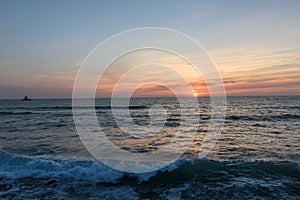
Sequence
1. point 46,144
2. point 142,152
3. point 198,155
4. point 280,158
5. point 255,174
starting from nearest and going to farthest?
point 255,174 → point 280,158 → point 198,155 → point 142,152 → point 46,144

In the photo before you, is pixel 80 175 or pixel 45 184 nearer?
pixel 45 184

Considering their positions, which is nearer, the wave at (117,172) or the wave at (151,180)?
the wave at (151,180)

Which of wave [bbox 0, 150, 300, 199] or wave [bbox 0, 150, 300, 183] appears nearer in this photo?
wave [bbox 0, 150, 300, 199]

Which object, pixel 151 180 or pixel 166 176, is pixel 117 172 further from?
pixel 166 176

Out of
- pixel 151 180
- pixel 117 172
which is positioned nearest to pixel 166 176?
pixel 151 180

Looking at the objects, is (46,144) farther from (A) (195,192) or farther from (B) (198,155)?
(A) (195,192)

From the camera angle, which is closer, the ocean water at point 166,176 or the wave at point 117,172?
the ocean water at point 166,176

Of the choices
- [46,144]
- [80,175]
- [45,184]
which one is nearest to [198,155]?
[80,175]

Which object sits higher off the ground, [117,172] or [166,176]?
[117,172]

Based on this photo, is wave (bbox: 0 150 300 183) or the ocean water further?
wave (bbox: 0 150 300 183)

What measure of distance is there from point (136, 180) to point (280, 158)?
22.0 ft

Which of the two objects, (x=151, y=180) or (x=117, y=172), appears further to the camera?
(x=117, y=172)

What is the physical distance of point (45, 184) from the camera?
7.59 meters

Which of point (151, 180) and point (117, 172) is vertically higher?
point (117, 172)
